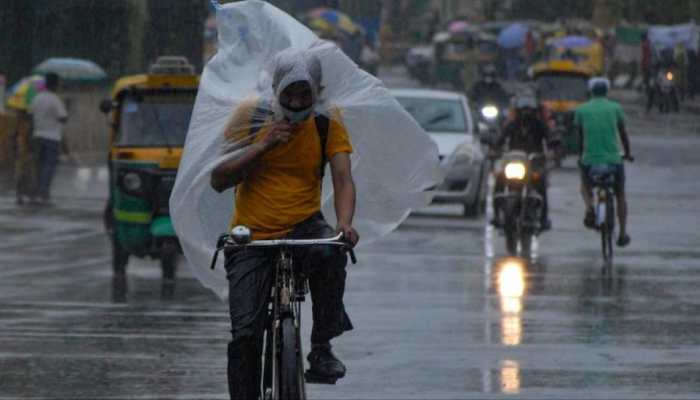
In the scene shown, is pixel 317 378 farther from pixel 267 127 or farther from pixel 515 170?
pixel 515 170

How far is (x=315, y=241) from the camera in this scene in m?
8.00

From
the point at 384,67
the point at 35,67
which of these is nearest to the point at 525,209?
the point at 35,67

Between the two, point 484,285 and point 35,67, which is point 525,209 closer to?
point 484,285

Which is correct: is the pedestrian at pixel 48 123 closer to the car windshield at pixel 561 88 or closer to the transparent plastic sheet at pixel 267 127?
the transparent plastic sheet at pixel 267 127

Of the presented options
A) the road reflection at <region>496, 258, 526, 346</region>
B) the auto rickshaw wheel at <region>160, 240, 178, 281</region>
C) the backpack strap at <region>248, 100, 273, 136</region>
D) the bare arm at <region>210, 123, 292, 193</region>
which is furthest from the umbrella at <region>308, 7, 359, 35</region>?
the bare arm at <region>210, 123, 292, 193</region>

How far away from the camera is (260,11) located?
358 inches

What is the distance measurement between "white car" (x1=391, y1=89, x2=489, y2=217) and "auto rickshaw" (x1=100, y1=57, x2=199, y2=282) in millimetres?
6894

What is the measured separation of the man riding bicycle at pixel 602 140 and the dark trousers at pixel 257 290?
38.0 feet

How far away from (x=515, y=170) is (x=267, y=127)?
1256 cm

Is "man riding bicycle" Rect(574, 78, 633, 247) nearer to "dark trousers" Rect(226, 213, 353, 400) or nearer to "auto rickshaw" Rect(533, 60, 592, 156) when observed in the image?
"dark trousers" Rect(226, 213, 353, 400)

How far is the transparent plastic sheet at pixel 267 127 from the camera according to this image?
874 cm

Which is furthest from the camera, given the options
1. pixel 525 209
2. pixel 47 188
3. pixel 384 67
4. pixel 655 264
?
pixel 384 67

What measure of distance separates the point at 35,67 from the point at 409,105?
15722mm

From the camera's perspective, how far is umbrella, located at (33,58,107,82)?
39.1 m
